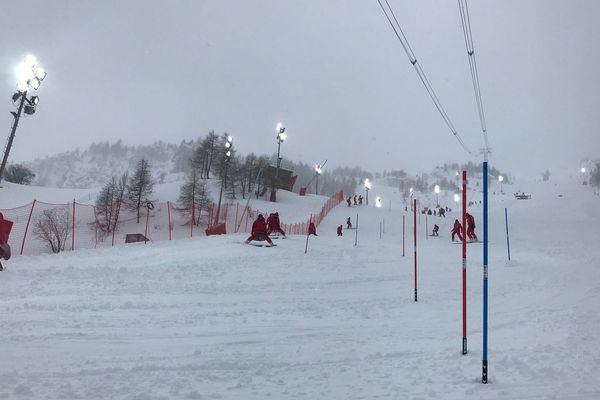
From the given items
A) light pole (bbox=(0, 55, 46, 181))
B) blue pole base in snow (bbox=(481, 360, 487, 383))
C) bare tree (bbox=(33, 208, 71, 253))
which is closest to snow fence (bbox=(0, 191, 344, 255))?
bare tree (bbox=(33, 208, 71, 253))

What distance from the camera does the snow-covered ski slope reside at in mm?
4617

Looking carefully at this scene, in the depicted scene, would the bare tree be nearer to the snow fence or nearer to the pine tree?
the snow fence

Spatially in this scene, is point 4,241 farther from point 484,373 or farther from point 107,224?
point 107,224

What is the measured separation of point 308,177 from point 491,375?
522 feet

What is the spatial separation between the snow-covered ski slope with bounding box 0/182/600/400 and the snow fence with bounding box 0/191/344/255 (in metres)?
15.2

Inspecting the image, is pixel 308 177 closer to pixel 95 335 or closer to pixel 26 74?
pixel 26 74

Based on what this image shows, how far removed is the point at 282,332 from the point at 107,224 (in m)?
40.6

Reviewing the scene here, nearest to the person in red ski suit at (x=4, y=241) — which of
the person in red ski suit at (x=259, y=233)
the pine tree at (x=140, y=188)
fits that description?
the person in red ski suit at (x=259, y=233)

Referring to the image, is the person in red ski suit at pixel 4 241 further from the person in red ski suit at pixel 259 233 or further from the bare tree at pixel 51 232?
the bare tree at pixel 51 232

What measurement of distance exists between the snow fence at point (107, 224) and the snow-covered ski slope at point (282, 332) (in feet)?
49.7

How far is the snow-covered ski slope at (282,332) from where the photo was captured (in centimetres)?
462

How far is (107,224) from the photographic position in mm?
42688

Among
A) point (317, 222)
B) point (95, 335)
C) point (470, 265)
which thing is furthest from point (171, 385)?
point (317, 222)

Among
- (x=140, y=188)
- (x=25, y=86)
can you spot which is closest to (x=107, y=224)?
(x=140, y=188)
